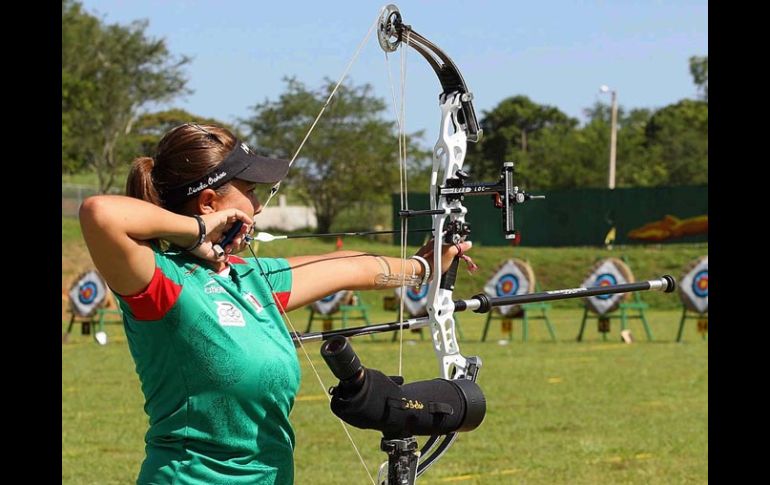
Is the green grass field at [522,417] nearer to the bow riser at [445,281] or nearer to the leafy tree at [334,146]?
the bow riser at [445,281]

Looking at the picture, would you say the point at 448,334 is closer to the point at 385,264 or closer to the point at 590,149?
the point at 385,264

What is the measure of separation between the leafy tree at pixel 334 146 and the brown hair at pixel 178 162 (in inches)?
1413

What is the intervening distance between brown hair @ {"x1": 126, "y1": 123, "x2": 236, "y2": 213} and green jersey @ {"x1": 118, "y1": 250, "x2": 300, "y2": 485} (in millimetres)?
145

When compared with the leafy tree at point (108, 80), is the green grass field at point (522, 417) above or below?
below

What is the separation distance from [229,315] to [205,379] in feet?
0.42

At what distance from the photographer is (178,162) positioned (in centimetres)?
234

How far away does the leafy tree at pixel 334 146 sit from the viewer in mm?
39219

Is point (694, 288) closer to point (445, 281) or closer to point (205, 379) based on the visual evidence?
point (445, 281)

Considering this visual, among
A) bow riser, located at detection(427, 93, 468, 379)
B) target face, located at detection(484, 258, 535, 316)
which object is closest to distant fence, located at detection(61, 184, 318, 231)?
target face, located at detection(484, 258, 535, 316)

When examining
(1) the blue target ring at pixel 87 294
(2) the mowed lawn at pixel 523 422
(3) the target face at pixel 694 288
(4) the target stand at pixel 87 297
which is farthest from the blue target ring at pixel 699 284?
(1) the blue target ring at pixel 87 294

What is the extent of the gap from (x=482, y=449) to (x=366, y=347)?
23.8ft

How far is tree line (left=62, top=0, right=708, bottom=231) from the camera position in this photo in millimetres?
39219

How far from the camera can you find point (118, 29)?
1666 inches
